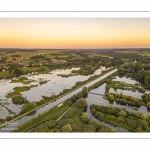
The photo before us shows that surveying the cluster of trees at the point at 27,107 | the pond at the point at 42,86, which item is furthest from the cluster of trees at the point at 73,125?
the pond at the point at 42,86

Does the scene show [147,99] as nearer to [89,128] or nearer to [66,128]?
[89,128]

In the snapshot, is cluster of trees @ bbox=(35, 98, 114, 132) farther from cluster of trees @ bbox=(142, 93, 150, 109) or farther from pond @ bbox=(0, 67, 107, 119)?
cluster of trees @ bbox=(142, 93, 150, 109)

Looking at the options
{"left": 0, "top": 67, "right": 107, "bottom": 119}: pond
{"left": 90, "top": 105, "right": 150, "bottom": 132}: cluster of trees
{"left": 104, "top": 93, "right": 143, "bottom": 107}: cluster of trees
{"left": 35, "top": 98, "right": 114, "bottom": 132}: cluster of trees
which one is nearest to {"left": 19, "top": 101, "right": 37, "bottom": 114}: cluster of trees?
{"left": 0, "top": 67, "right": 107, "bottom": 119}: pond

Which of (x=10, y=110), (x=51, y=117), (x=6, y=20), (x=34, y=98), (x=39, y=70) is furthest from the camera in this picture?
(x=39, y=70)

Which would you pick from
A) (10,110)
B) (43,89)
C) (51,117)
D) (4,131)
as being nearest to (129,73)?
(43,89)

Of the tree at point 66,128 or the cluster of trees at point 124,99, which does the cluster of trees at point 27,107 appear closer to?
A: the tree at point 66,128
